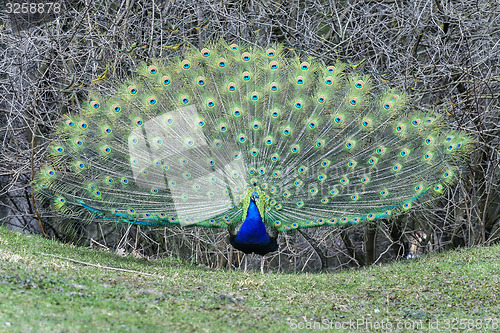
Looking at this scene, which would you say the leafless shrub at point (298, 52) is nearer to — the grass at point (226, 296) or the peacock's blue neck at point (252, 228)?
the grass at point (226, 296)

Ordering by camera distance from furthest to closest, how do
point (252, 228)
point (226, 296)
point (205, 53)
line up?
point (205, 53), point (252, 228), point (226, 296)

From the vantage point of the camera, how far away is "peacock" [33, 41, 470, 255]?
24.3 feet

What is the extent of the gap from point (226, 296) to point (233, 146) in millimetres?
2414

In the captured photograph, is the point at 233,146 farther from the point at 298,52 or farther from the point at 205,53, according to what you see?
the point at 298,52

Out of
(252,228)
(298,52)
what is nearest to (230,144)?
(252,228)

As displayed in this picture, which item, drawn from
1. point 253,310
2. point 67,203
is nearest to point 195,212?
point 67,203

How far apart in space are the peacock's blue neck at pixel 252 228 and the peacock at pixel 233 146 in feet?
0.10

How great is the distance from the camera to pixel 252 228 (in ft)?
23.8

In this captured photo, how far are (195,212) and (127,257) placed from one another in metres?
1.47

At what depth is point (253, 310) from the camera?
210 inches

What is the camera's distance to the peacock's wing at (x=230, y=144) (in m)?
7.43

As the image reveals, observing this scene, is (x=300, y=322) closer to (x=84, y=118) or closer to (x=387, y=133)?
(x=387, y=133)

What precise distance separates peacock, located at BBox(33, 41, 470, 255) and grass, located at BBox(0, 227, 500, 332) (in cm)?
78

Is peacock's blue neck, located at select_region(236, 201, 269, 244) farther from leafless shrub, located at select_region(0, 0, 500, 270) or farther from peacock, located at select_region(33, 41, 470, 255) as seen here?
leafless shrub, located at select_region(0, 0, 500, 270)
